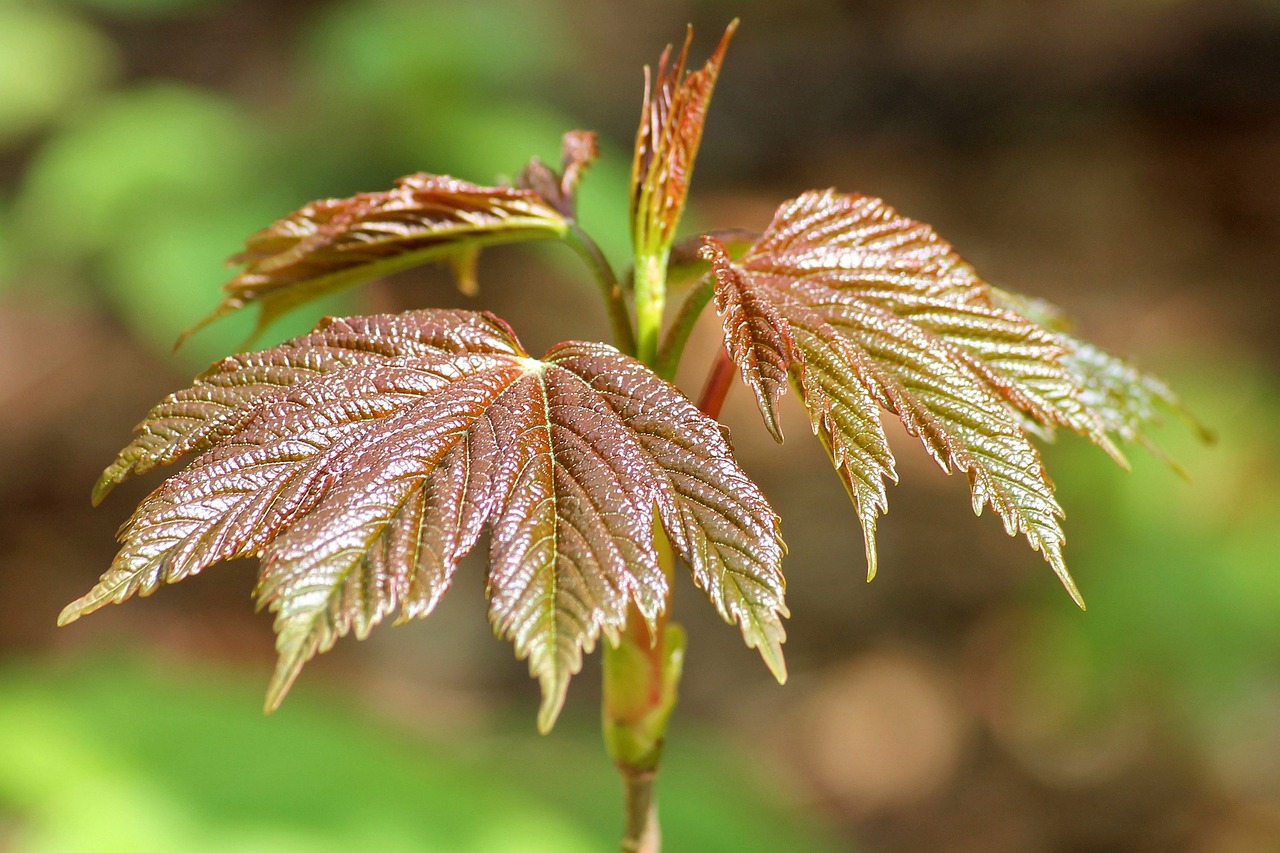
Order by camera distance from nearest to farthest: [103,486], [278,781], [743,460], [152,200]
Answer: [103,486] < [278,781] < [152,200] < [743,460]

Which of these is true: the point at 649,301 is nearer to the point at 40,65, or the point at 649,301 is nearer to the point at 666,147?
the point at 666,147

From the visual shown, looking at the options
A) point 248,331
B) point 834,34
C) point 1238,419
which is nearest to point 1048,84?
point 834,34

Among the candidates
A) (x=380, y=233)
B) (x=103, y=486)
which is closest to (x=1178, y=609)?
(x=380, y=233)

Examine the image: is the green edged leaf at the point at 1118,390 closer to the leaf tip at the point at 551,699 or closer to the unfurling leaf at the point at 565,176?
the unfurling leaf at the point at 565,176

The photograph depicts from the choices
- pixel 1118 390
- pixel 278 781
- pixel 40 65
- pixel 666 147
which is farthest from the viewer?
pixel 40 65

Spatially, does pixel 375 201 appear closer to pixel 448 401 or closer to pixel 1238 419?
pixel 448 401

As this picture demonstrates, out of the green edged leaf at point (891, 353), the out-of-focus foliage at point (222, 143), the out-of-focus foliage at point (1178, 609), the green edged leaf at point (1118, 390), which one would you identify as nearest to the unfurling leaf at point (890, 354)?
the green edged leaf at point (891, 353)

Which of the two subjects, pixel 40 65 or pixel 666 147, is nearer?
pixel 666 147

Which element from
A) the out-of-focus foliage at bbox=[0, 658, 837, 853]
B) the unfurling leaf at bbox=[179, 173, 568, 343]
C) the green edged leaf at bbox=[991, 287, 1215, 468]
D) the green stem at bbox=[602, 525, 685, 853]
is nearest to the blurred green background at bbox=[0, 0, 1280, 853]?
the out-of-focus foliage at bbox=[0, 658, 837, 853]
